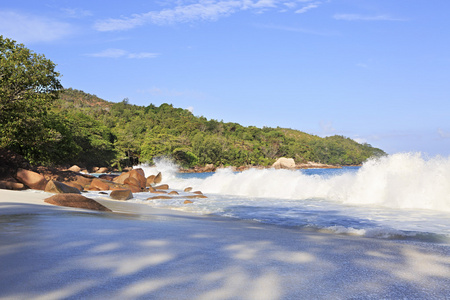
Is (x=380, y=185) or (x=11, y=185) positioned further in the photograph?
(x=380, y=185)

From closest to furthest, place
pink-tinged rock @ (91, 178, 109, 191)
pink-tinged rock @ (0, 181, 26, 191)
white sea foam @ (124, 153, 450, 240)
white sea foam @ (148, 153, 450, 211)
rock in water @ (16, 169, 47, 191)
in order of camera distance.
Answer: white sea foam @ (124, 153, 450, 240) → white sea foam @ (148, 153, 450, 211) → pink-tinged rock @ (0, 181, 26, 191) → rock in water @ (16, 169, 47, 191) → pink-tinged rock @ (91, 178, 109, 191)

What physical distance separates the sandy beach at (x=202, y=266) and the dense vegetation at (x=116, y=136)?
574 inches

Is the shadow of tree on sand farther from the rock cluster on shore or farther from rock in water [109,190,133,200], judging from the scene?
rock in water [109,190,133,200]

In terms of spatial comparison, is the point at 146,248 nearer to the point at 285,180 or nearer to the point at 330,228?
the point at 330,228

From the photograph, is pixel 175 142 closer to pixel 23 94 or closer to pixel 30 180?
pixel 23 94

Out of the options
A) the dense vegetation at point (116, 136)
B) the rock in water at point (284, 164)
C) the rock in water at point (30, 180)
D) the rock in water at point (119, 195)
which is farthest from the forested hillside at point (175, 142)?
the rock in water at point (119, 195)

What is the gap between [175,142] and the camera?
7956cm

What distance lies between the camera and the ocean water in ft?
26.7

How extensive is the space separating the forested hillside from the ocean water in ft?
45.4

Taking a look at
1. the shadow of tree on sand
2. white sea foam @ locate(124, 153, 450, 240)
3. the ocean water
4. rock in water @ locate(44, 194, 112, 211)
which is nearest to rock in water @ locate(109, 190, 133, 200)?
white sea foam @ locate(124, 153, 450, 240)

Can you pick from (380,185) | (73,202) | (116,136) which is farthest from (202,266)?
(116,136)

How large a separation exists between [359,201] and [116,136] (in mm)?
65610

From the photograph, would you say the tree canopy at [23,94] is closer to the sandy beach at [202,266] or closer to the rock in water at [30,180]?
the rock in water at [30,180]

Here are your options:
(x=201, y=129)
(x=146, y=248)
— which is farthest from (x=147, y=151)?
(x=146, y=248)
